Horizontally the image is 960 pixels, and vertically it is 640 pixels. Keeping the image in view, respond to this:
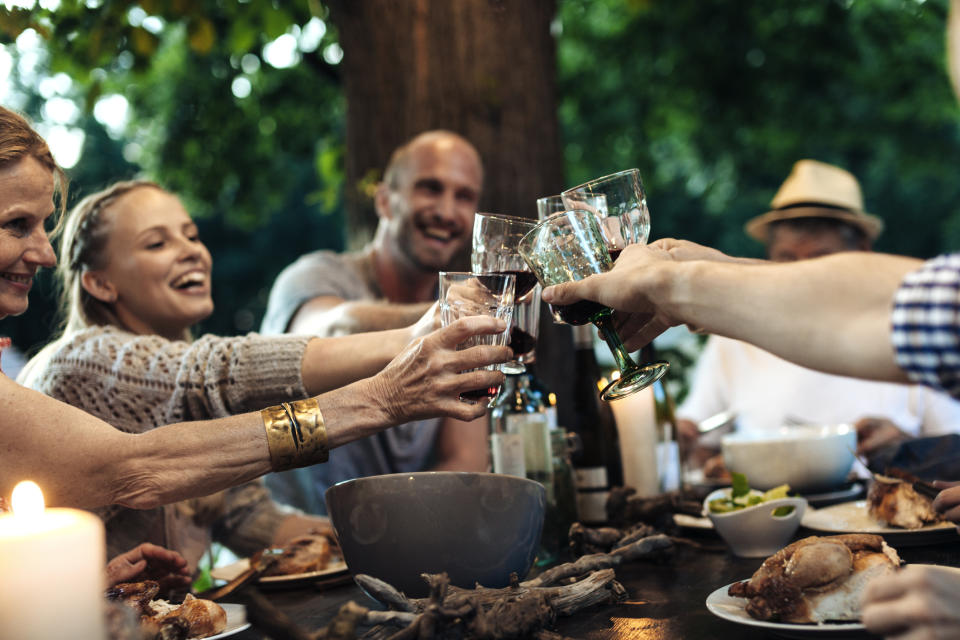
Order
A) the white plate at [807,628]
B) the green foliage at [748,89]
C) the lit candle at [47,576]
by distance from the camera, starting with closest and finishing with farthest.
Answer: the lit candle at [47,576], the white plate at [807,628], the green foliage at [748,89]

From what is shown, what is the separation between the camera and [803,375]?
12.9 feet

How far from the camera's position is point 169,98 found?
6.91 metres

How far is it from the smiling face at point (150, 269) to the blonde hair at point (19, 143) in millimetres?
423

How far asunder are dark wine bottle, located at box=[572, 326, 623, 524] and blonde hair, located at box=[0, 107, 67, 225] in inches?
52.6

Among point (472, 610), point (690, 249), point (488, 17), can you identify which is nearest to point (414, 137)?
point (488, 17)

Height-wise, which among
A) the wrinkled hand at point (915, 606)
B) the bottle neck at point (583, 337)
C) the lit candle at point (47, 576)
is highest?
the bottle neck at point (583, 337)

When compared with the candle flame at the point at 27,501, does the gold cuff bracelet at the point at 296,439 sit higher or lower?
lower

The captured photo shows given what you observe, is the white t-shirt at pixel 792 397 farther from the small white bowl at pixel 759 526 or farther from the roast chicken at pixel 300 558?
the roast chicken at pixel 300 558

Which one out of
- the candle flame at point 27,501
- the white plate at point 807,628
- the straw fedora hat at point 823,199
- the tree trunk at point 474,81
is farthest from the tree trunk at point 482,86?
the candle flame at point 27,501

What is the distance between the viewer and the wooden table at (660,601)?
1226 mm

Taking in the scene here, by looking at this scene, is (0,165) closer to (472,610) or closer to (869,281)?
(472,610)

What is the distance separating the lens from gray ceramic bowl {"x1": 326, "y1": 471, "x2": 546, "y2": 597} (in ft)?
4.44

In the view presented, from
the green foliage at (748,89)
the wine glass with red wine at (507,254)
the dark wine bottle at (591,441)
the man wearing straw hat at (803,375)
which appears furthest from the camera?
the green foliage at (748,89)

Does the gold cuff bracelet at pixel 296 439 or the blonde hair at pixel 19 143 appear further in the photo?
the blonde hair at pixel 19 143
